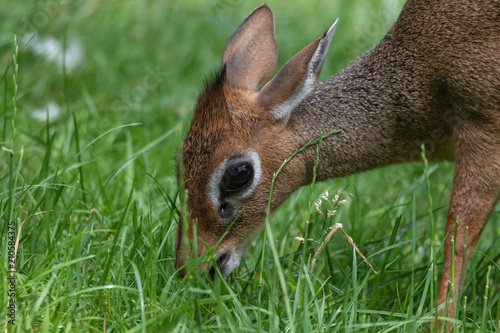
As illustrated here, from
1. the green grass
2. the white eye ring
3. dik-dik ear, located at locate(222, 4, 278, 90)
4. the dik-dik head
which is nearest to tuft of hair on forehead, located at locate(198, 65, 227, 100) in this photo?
the dik-dik head

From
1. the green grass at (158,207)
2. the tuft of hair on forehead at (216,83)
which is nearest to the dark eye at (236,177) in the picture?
the green grass at (158,207)

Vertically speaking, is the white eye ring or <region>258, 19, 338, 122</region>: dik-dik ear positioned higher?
<region>258, 19, 338, 122</region>: dik-dik ear

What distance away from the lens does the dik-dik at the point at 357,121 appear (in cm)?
360

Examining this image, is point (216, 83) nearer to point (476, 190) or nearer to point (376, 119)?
point (376, 119)

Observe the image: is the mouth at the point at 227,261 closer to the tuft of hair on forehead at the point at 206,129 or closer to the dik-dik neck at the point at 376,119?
the tuft of hair on forehead at the point at 206,129

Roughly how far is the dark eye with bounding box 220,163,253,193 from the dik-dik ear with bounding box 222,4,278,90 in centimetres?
57

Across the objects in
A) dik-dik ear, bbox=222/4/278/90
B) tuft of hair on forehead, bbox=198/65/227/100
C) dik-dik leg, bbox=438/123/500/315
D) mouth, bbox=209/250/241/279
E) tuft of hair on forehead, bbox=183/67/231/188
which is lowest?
mouth, bbox=209/250/241/279

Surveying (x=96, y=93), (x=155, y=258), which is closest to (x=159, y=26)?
(x=96, y=93)

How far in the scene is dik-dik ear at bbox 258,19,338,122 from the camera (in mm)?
3699

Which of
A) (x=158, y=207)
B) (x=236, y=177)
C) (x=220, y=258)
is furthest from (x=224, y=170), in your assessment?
(x=158, y=207)

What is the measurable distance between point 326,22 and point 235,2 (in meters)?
1.09

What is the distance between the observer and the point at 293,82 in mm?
3770

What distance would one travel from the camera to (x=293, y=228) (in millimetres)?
4566

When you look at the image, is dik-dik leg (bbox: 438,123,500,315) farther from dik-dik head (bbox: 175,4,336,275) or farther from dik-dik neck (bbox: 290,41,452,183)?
dik-dik head (bbox: 175,4,336,275)
